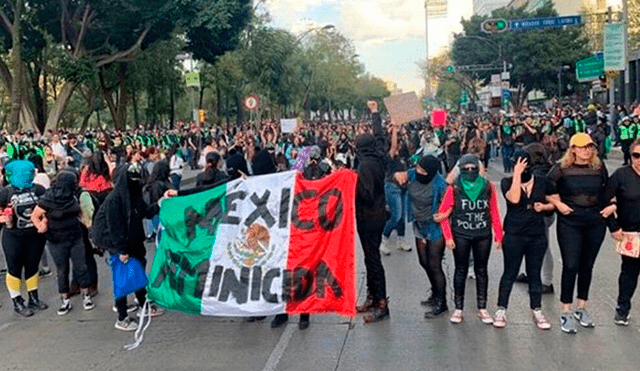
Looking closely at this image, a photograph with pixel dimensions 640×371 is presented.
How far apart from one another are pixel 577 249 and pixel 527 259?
1.46ft

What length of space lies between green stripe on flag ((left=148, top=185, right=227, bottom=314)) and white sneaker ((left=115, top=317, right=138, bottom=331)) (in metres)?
0.43

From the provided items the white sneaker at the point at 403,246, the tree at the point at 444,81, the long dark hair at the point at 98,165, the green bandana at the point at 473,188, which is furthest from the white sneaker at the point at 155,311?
the tree at the point at 444,81

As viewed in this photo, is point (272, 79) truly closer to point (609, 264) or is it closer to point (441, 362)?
point (609, 264)

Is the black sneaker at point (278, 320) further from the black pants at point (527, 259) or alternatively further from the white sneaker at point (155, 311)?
the black pants at point (527, 259)

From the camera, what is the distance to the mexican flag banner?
21.3 feet

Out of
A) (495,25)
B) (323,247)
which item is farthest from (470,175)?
(495,25)

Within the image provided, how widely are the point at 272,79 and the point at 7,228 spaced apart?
3896cm

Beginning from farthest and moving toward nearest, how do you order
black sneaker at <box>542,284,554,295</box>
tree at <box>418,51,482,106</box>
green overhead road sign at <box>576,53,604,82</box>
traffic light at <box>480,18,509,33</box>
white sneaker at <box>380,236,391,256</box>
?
tree at <box>418,51,482,106</box>, green overhead road sign at <box>576,53,604,82</box>, traffic light at <box>480,18,509,33</box>, white sneaker at <box>380,236,391,256</box>, black sneaker at <box>542,284,554,295</box>

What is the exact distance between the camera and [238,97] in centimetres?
5300

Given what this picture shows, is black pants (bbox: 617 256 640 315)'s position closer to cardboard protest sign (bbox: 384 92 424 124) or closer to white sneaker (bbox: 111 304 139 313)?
white sneaker (bbox: 111 304 139 313)

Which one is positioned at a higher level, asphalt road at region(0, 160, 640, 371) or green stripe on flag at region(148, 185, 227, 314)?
green stripe on flag at region(148, 185, 227, 314)

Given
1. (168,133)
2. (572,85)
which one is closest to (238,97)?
(168,133)

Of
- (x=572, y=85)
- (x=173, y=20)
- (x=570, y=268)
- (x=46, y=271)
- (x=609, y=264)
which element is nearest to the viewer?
(x=570, y=268)

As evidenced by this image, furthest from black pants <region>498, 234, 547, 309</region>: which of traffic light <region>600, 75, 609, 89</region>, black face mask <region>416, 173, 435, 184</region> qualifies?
traffic light <region>600, 75, 609, 89</region>
